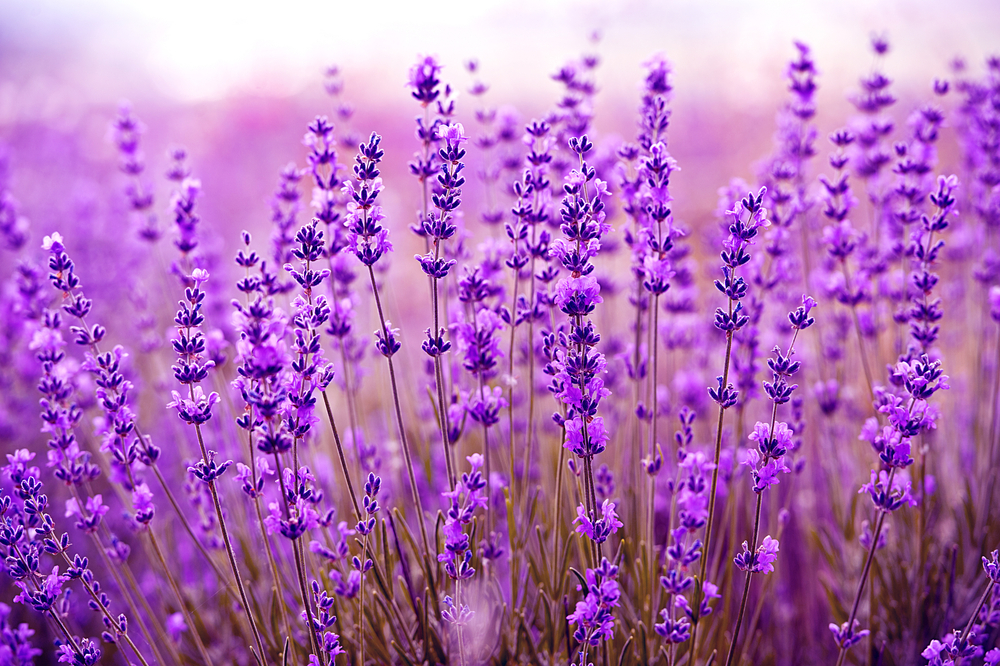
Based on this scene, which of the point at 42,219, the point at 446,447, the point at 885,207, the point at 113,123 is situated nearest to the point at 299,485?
the point at 446,447

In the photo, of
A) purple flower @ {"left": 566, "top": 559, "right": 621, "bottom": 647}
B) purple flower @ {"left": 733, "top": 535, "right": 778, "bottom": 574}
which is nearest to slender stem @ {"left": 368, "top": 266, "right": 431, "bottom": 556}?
purple flower @ {"left": 566, "top": 559, "right": 621, "bottom": 647}

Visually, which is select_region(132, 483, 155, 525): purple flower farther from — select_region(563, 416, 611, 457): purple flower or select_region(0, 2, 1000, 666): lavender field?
select_region(563, 416, 611, 457): purple flower

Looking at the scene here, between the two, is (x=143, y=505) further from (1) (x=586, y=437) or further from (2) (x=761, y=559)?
(2) (x=761, y=559)

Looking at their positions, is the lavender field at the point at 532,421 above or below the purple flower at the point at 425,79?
below

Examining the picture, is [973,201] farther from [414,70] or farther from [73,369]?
[73,369]

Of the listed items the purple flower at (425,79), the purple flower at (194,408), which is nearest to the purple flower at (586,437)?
the purple flower at (194,408)

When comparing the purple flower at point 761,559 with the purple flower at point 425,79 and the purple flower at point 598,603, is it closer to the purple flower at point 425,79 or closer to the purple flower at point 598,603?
the purple flower at point 598,603

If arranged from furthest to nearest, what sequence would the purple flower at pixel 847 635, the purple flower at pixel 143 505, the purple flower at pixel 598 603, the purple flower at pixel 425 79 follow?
the purple flower at pixel 425 79
the purple flower at pixel 143 505
the purple flower at pixel 847 635
the purple flower at pixel 598 603

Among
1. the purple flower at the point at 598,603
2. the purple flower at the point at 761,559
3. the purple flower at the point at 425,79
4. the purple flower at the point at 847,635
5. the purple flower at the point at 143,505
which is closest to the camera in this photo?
the purple flower at the point at 598,603
